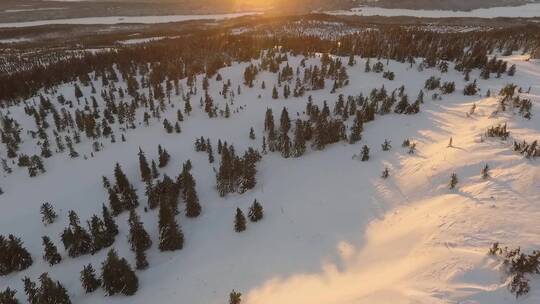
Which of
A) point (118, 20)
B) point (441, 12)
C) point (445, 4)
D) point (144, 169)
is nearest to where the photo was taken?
point (144, 169)

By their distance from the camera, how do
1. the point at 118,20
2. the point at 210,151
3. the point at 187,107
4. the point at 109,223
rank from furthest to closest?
the point at 118,20 < the point at 187,107 < the point at 210,151 < the point at 109,223

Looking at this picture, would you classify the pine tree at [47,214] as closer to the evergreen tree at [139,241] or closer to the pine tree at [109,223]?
the pine tree at [109,223]

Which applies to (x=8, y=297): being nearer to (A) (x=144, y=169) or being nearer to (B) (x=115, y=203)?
(B) (x=115, y=203)

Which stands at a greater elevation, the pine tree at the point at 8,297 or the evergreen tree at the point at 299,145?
the evergreen tree at the point at 299,145

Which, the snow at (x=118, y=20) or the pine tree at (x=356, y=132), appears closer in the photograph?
the pine tree at (x=356, y=132)

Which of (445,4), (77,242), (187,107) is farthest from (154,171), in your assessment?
(445,4)

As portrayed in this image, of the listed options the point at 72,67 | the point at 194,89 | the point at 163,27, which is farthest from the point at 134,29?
the point at 194,89

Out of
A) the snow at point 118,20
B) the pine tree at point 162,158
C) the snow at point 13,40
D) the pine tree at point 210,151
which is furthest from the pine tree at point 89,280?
the snow at point 118,20
